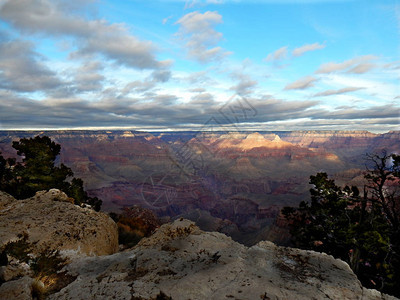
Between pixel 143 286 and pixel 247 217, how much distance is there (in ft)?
413

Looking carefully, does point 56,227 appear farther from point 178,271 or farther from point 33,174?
point 33,174

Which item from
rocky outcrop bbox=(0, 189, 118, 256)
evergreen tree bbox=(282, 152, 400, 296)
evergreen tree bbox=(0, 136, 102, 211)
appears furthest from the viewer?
evergreen tree bbox=(0, 136, 102, 211)

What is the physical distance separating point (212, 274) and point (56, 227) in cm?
646

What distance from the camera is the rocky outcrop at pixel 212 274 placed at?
382 centimetres

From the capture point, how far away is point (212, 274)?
14.3 ft

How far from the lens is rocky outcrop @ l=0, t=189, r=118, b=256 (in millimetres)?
6906

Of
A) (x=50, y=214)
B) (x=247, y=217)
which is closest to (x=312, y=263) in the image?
(x=50, y=214)

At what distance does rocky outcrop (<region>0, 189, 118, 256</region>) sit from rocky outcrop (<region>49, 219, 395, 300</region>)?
1.53 meters

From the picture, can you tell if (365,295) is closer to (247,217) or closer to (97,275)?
(97,275)

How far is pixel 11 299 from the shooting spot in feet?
11.6

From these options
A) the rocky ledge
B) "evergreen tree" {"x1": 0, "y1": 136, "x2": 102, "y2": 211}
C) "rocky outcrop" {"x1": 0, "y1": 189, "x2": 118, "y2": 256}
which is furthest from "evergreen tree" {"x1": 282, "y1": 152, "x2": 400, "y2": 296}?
"evergreen tree" {"x1": 0, "y1": 136, "x2": 102, "y2": 211}

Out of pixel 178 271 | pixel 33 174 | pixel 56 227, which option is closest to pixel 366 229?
pixel 178 271

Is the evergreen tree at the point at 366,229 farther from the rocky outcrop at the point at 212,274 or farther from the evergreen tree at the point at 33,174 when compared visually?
the evergreen tree at the point at 33,174

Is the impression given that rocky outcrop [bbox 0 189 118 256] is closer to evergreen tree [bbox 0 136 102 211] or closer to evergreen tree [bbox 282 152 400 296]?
evergreen tree [bbox 0 136 102 211]
